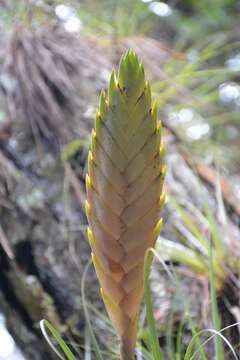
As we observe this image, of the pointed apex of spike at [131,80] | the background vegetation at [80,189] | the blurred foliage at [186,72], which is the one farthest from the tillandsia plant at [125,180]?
the blurred foliage at [186,72]

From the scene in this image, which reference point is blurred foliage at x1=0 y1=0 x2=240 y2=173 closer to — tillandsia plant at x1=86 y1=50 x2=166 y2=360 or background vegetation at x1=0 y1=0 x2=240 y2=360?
background vegetation at x1=0 y1=0 x2=240 y2=360

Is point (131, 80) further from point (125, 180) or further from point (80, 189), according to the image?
point (80, 189)

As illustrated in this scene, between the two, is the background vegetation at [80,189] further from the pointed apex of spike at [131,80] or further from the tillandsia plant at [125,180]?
the pointed apex of spike at [131,80]

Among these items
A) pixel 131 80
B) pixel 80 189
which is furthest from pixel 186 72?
pixel 131 80

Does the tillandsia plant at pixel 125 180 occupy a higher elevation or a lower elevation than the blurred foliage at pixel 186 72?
lower

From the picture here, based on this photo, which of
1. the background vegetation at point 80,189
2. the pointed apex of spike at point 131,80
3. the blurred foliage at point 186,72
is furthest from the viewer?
the blurred foliage at point 186,72

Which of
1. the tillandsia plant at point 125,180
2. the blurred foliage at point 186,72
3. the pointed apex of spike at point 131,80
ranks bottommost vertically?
the tillandsia plant at point 125,180

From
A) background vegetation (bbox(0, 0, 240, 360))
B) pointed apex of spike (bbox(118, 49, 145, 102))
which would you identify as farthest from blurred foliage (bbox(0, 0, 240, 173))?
pointed apex of spike (bbox(118, 49, 145, 102))

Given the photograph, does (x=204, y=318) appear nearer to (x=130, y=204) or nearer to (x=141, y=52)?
(x=130, y=204)
